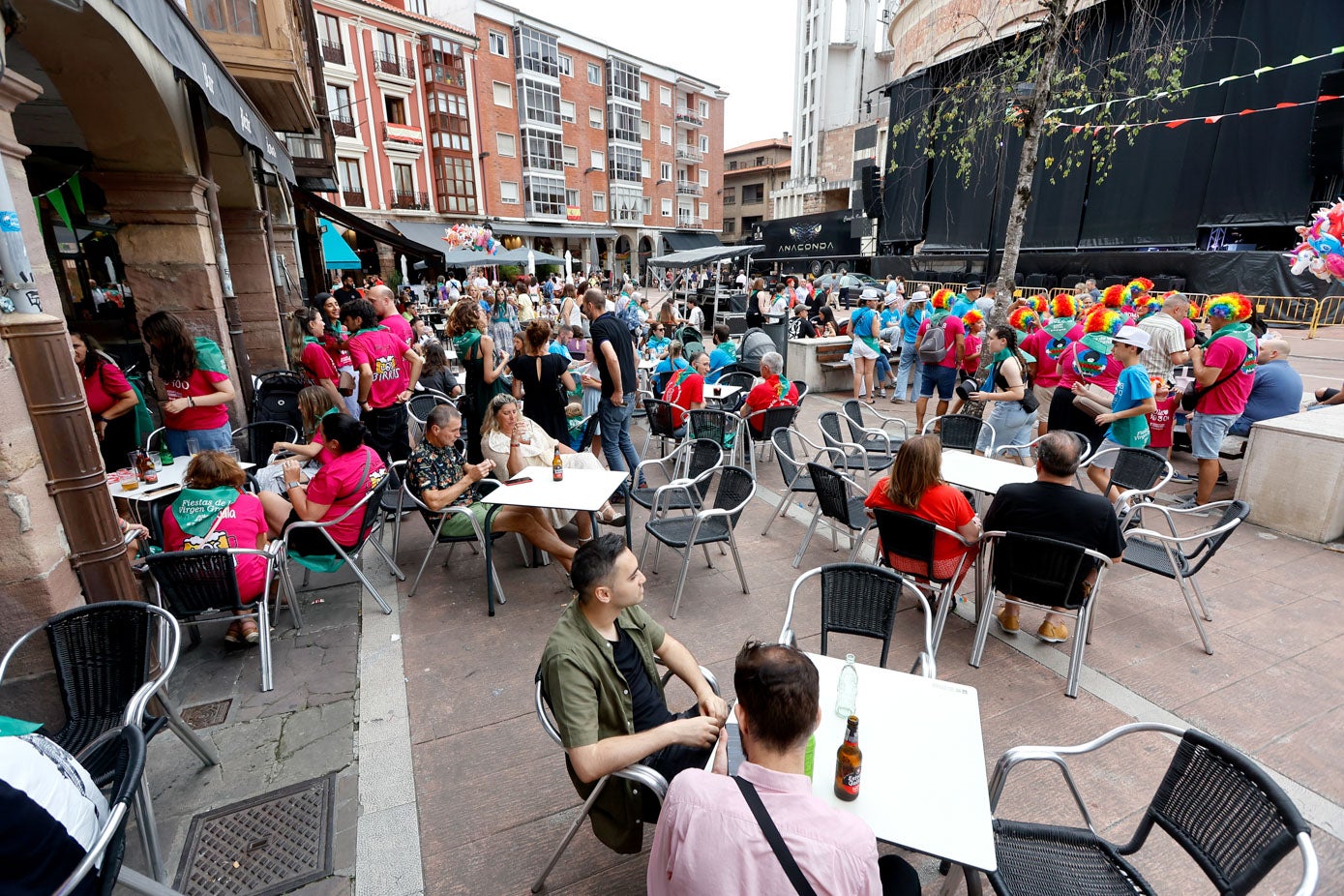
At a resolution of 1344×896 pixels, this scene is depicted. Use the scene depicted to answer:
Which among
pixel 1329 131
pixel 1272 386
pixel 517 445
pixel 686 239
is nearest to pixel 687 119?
pixel 686 239

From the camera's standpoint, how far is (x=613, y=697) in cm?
204

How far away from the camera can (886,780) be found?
174cm

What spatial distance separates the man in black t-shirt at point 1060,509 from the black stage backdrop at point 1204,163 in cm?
1132

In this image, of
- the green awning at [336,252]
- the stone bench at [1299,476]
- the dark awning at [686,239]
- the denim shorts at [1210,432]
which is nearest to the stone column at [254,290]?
the denim shorts at [1210,432]

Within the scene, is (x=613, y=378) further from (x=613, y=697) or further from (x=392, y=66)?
(x=392, y=66)

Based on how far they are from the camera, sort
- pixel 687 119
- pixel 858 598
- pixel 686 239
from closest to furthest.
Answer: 1. pixel 858 598
2. pixel 686 239
3. pixel 687 119

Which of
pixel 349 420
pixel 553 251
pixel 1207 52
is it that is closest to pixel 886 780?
pixel 349 420

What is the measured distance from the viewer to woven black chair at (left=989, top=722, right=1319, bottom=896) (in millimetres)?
1496

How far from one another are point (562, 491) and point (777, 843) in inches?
118

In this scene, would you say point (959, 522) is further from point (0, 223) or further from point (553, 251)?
point (553, 251)

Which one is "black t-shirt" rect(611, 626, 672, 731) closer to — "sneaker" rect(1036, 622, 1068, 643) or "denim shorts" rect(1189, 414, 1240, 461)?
"sneaker" rect(1036, 622, 1068, 643)

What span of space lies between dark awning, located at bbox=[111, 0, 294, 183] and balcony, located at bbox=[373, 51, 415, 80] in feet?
94.3

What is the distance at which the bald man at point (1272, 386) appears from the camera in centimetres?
566

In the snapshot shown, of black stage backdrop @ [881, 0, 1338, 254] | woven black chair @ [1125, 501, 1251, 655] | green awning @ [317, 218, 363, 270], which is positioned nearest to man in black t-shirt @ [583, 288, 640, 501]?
woven black chair @ [1125, 501, 1251, 655]
